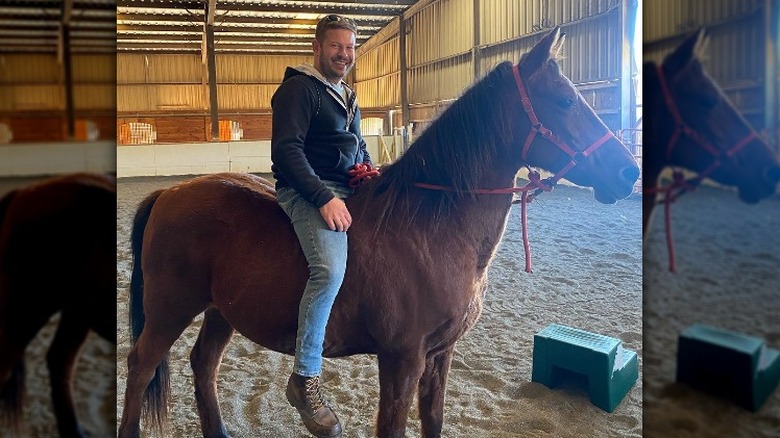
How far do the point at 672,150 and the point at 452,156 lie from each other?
140cm

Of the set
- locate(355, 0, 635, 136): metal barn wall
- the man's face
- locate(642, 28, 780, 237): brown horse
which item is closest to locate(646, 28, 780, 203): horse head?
locate(642, 28, 780, 237): brown horse

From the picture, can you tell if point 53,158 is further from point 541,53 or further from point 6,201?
point 541,53

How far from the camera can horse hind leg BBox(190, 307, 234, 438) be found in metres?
2.17

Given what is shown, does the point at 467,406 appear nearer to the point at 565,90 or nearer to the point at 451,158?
the point at 451,158

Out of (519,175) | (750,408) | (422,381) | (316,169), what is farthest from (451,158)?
(750,408)

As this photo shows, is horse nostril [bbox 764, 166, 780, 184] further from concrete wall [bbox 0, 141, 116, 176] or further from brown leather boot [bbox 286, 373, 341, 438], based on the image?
brown leather boot [bbox 286, 373, 341, 438]

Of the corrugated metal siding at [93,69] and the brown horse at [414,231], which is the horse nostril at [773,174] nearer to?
the corrugated metal siding at [93,69]

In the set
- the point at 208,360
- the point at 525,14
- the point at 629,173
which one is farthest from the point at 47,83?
the point at 525,14

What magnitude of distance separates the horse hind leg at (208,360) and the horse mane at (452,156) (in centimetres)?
82

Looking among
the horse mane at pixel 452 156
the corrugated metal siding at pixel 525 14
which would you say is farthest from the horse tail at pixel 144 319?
the corrugated metal siding at pixel 525 14

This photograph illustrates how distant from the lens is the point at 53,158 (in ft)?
0.96

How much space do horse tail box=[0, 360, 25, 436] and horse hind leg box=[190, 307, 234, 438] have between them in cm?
190

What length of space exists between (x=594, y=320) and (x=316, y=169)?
214cm

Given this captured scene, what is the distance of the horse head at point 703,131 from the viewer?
13.0 inches
